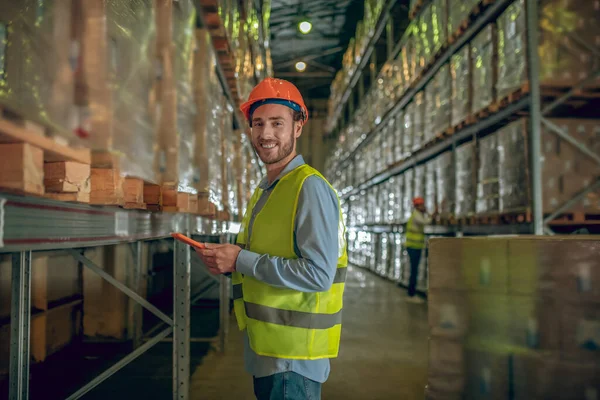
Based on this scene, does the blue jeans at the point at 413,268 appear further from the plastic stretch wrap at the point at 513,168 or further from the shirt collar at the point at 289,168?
the shirt collar at the point at 289,168

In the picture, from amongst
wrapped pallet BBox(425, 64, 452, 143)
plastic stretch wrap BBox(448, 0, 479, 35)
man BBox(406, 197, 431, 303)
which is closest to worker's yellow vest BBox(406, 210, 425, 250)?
man BBox(406, 197, 431, 303)

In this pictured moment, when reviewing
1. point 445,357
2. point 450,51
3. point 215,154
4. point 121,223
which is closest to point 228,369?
point 215,154

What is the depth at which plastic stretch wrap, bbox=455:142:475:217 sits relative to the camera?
5266mm

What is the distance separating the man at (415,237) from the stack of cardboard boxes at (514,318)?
14.6ft

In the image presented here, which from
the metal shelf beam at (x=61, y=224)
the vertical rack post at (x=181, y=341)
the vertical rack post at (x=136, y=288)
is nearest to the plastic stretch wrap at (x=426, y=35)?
the vertical rack post at (x=136, y=288)

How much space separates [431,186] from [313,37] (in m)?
10.2

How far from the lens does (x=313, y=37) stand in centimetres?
1537

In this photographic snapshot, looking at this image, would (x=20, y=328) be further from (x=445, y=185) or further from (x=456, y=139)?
(x=445, y=185)

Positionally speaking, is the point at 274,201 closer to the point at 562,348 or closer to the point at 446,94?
the point at 562,348

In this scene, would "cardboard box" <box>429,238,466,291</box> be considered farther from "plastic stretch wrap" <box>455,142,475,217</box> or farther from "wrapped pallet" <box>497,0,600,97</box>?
"plastic stretch wrap" <box>455,142,475,217</box>

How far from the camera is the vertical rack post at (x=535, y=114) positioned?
3957mm

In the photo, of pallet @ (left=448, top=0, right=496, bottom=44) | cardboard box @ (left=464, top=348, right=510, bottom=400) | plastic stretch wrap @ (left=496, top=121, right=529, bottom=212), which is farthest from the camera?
pallet @ (left=448, top=0, right=496, bottom=44)

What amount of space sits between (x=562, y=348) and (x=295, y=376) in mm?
1546

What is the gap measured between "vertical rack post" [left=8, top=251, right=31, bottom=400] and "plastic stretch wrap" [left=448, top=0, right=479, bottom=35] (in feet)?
16.9
